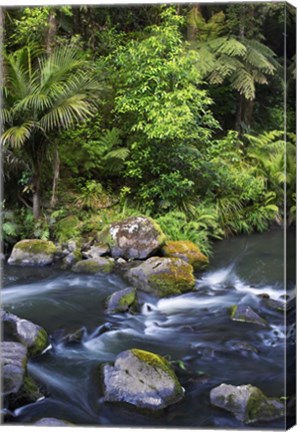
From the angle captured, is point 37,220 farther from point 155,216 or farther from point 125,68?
point 125,68

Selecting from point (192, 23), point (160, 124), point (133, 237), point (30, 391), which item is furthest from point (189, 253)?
point (192, 23)

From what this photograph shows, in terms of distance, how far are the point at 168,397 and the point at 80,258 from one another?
2.64 ft

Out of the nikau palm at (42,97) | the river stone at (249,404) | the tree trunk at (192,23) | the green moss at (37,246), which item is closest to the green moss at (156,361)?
Result: the river stone at (249,404)

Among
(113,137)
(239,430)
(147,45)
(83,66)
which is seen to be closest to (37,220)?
(113,137)

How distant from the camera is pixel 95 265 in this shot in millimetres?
3295

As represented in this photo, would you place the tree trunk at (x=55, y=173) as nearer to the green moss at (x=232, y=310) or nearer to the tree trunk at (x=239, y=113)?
the tree trunk at (x=239, y=113)

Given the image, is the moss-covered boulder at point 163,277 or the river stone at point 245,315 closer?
the river stone at point 245,315

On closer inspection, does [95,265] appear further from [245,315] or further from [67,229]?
[245,315]

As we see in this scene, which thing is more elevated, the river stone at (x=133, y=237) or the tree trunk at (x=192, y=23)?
the tree trunk at (x=192, y=23)

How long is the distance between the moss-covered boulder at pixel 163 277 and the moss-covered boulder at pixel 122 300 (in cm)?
5

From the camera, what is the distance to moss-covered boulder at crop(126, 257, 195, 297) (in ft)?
10.5

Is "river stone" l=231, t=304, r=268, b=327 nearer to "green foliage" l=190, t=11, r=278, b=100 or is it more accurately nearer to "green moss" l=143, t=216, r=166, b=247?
"green moss" l=143, t=216, r=166, b=247

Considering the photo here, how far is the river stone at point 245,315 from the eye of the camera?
3055 mm

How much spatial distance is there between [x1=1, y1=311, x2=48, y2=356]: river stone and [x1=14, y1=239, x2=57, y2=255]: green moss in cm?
33
